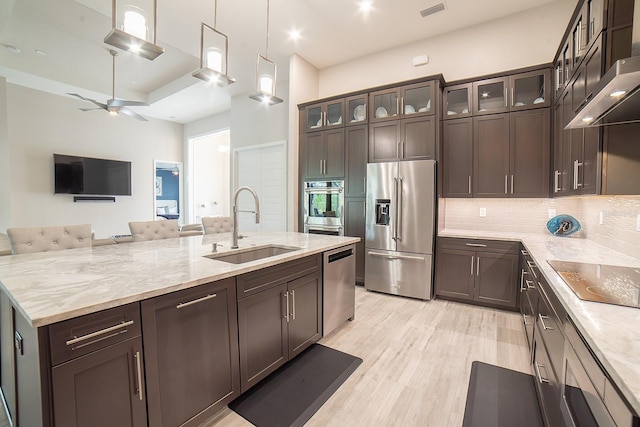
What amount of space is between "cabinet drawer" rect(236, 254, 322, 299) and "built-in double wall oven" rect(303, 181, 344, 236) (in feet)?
6.18

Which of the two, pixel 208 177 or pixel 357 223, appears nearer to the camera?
pixel 357 223

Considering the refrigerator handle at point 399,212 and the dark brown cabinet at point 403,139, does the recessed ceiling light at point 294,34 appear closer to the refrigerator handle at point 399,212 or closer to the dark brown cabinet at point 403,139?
the dark brown cabinet at point 403,139

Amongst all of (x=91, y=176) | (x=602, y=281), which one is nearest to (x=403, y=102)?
(x=602, y=281)

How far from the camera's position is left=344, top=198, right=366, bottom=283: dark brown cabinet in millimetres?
4082

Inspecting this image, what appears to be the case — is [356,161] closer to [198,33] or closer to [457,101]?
[457,101]

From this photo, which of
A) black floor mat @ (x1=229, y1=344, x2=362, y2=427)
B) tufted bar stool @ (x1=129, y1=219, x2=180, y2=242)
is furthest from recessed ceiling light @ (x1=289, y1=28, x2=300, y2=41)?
black floor mat @ (x1=229, y1=344, x2=362, y2=427)

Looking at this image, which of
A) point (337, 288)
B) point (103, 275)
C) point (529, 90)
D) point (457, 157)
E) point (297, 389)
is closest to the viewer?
point (103, 275)

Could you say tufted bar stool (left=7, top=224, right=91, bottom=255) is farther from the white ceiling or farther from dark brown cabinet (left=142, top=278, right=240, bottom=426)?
the white ceiling

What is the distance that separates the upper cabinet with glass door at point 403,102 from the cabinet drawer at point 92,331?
12.0 ft

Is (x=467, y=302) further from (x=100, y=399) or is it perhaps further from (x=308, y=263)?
(x=100, y=399)

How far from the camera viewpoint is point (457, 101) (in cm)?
363

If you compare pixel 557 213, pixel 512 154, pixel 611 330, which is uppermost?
pixel 512 154

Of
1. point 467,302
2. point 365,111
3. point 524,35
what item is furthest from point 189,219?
point 524,35

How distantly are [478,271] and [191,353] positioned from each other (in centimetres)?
318
